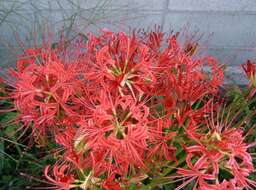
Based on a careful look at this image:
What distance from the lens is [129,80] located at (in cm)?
81

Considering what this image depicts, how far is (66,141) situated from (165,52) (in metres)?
0.28

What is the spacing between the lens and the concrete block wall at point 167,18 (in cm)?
169

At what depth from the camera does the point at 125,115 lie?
2.53 feet

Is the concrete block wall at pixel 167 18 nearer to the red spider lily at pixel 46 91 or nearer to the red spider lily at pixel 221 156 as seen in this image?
the red spider lily at pixel 46 91

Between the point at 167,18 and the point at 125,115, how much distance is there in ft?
3.60

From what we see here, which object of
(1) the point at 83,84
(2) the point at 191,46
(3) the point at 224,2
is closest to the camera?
(1) the point at 83,84

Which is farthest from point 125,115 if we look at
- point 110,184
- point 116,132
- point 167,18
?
point 167,18

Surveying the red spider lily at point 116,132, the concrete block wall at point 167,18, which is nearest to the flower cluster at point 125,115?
the red spider lily at point 116,132

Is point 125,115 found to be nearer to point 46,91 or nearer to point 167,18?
point 46,91

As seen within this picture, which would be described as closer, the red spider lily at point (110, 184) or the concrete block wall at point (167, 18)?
the red spider lily at point (110, 184)

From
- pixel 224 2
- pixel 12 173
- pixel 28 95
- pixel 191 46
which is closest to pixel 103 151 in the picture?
pixel 28 95

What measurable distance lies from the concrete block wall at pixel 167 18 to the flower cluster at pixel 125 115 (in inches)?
29.3

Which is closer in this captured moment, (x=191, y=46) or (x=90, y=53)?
(x=90, y=53)

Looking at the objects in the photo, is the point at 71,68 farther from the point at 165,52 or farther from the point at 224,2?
the point at 224,2
